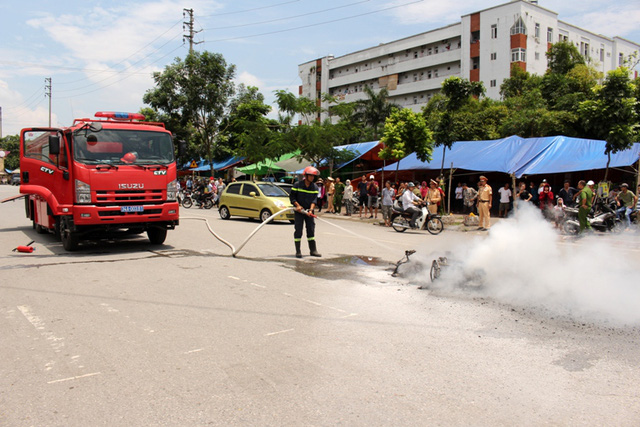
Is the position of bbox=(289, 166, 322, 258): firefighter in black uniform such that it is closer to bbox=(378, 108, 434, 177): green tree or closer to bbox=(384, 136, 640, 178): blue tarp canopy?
bbox=(378, 108, 434, 177): green tree

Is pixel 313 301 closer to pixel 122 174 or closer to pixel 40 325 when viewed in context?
pixel 40 325

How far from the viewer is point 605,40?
58594mm

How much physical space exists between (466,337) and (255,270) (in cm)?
430

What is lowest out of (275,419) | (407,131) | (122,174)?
(275,419)

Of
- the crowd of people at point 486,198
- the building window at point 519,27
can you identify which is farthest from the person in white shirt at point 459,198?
the building window at point 519,27

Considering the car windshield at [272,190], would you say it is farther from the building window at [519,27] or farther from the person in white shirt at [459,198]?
the building window at [519,27]

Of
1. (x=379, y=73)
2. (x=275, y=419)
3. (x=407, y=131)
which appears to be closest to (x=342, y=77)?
(x=379, y=73)

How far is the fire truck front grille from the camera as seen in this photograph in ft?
31.1

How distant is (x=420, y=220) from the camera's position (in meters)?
16.3

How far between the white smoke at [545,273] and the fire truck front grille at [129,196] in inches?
240

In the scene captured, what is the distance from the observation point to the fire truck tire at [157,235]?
11.1 m

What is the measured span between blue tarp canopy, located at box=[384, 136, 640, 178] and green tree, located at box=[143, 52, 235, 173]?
17810 millimetres

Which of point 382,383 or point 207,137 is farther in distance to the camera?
point 207,137

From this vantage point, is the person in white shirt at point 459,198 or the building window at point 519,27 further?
the building window at point 519,27
